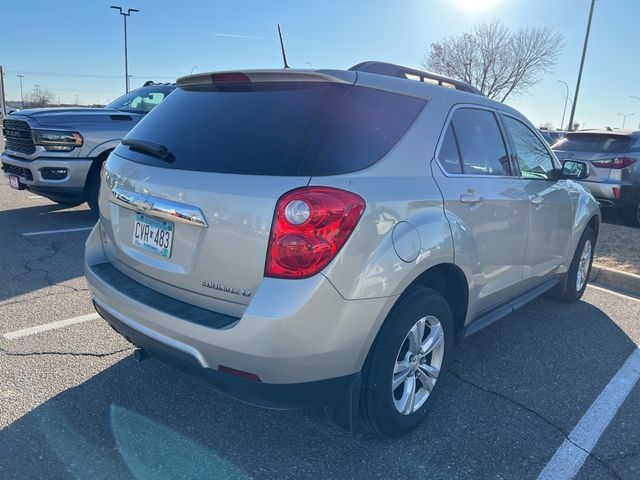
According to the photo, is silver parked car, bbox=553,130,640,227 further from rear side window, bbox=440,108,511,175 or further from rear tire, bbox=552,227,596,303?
rear side window, bbox=440,108,511,175

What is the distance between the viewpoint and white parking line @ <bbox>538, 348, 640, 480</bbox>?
252 cm

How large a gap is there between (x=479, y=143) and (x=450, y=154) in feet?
1.52

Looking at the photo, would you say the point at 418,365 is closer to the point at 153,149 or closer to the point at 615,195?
the point at 153,149

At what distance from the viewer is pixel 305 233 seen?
2.05 meters

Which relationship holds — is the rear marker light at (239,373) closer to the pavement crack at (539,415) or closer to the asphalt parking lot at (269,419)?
the asphalt parking lot at (269,419)

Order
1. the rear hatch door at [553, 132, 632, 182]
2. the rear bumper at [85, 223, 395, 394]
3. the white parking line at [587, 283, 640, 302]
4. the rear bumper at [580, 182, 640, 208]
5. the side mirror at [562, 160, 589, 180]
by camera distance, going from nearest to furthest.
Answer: the rear bumper at [85, 223, 395, 394]
the side mirror at [562, 160, 589, 180]
the white parking line at [587, 283, 640, 302]
the rear bumper at [580, 182, 640, 208]
the rear hatch door at [553, 132, 632, 182]

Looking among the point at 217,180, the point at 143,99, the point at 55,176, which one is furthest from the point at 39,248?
the point at 217,180

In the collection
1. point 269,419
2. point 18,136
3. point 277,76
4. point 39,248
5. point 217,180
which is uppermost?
point 277,76

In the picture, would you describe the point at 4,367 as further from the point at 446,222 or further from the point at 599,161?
the point at 599,161

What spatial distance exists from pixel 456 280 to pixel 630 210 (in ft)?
24.1

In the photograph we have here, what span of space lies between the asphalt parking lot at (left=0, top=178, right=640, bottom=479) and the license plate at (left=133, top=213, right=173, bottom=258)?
0.64m

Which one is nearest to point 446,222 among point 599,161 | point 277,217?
point 277,217

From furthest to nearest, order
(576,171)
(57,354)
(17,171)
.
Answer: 1. (17,171)
2. (576,171)
3. (57,354)

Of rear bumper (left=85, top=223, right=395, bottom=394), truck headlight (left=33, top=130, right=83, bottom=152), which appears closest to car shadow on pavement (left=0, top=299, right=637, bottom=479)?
rear bumper (left=85, top=223, right=395, bottom=394)
